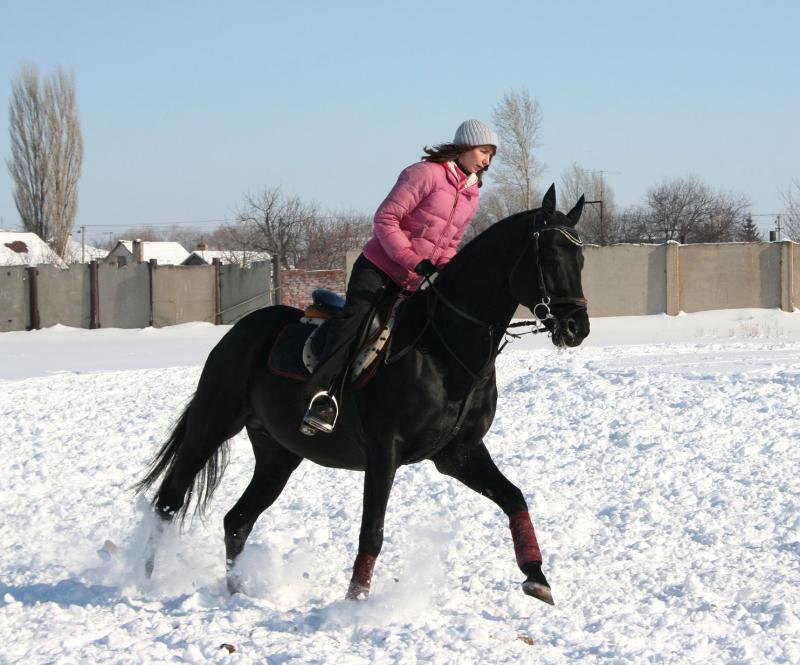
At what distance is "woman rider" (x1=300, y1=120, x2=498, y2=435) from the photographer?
17.9 ft

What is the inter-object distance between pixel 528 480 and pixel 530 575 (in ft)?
11.4

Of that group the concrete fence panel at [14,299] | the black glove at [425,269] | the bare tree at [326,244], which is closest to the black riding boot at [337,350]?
the black glove at [425,269]

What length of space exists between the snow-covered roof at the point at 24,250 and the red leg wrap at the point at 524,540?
47140 mm

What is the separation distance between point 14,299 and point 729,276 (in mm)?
21661

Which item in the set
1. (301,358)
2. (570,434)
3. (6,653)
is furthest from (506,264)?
(570,434)

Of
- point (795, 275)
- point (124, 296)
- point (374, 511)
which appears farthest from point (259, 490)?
point (795, 275)

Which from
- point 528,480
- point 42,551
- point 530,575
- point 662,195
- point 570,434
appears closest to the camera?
point 530,575

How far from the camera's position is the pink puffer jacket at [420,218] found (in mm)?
5441

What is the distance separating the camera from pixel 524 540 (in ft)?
18.0

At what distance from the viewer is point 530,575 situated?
5.40 meters

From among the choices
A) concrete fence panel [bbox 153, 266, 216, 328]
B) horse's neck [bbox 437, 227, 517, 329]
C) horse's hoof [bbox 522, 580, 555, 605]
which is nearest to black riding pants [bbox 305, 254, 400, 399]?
horse's neck [bbox 437, 227, 517, 329]

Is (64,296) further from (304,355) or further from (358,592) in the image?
(358,592)

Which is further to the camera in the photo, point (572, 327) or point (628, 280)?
Answer: point (628, 280)

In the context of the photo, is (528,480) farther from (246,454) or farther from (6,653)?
(6,653)
